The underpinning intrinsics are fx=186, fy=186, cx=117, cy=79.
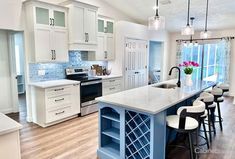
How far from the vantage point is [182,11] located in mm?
5559

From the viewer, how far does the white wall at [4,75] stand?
461 centimetres

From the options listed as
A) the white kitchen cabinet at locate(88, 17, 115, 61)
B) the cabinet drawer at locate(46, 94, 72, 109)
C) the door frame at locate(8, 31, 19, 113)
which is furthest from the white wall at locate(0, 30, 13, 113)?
the white kitchen cabinet at locate(88, 17, 115, 61)

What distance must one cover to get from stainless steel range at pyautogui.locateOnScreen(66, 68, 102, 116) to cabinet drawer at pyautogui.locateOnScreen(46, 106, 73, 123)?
41 cm

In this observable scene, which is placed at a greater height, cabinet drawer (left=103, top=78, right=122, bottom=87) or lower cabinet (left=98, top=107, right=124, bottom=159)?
cabinet drawer (left=103, top=78, right=122, bottom=87)

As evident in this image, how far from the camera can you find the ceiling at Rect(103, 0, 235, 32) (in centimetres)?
500

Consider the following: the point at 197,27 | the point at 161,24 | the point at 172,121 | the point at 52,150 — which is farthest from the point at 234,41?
the point at 52,150

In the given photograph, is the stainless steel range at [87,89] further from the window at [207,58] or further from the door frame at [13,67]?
the window at [207,58]

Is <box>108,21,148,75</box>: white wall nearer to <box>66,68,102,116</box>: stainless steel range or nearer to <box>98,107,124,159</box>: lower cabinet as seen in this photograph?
<box>66,68,102,116</box>: stainless steel range

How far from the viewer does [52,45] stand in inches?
161


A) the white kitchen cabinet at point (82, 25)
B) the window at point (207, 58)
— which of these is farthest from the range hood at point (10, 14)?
the window at point (207, 58)

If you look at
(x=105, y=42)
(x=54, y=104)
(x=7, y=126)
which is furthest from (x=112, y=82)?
(x=7, y=126)

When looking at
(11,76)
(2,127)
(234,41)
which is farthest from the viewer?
(234,41)

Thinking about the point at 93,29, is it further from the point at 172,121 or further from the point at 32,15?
the point at 172,121

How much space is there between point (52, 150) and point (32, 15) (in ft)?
8.66
